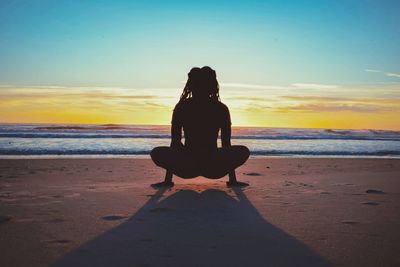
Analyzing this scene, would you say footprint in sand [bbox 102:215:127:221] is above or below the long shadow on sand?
below

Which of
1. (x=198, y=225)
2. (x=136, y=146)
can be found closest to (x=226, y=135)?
(x=198, y=225)

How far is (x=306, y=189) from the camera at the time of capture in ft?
19.0

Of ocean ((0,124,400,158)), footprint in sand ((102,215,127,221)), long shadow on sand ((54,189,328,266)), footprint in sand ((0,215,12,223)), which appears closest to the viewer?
long shadow on sand ((54,189,328,266))

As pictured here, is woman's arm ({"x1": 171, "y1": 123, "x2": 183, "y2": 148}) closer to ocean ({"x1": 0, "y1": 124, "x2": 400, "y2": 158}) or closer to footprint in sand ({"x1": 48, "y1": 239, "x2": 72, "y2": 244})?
footprint in sand ({"x1": 48, "y1": 239, "x2": 72, "y2": 244})

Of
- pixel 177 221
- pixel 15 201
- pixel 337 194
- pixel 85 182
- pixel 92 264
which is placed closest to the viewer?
pixel 92 264

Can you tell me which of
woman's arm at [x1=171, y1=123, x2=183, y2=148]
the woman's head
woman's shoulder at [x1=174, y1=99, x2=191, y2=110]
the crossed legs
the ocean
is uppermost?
the woman's head

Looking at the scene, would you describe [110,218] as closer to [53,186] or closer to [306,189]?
[53,186]

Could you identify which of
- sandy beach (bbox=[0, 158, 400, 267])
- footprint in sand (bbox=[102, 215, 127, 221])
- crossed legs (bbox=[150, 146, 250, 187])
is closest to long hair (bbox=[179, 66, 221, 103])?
crossed legs (bbox=[150, 146, 250, 187])

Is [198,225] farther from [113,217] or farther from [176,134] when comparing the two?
[176,134]

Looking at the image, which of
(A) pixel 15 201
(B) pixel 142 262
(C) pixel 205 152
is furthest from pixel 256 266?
(A) pixel 15 201

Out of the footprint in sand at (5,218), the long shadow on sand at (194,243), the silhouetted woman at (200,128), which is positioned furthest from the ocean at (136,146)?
the long shadow on sand at (194,243)

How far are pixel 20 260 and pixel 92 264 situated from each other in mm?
479

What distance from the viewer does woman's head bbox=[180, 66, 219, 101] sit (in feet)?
17.5

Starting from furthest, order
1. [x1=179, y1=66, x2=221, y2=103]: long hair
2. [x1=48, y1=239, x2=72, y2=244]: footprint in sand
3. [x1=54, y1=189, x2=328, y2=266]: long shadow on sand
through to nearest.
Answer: [x1=179, y1=66, x2=221, y2=103]: long hair
[x1=48, y1=239, x2=72, y2=244]: footprint in sand
[x1=54, y1=189, x2=328, y2=266]: long shadow on sand
